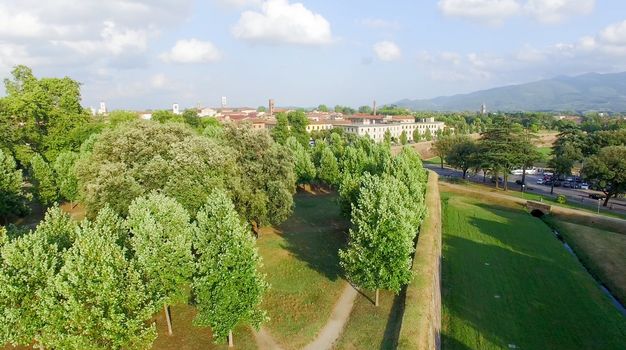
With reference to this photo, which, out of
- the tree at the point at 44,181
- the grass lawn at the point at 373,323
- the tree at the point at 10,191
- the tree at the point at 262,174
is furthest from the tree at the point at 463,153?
the tree at the point at 10,191

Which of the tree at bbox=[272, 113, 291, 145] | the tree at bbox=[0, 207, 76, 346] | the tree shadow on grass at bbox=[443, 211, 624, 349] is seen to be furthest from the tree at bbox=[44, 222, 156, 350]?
the tree at bbox=[272, 113, 291, 145]

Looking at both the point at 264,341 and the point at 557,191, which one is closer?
the point at 264,341

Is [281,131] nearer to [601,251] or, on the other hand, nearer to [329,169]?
[329,169]

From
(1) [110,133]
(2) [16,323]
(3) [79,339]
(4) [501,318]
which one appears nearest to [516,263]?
(4) [501,318]

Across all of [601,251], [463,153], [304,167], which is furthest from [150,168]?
[463,153]

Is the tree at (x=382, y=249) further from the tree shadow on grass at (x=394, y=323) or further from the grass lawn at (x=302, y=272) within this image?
the grass lawn at (x=302, y=272)

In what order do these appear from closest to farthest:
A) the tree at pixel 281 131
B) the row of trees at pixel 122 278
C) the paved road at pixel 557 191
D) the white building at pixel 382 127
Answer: the row of trees at pixel 122 278 < the paved road at pixel 557 191 < the tree at pixel 281 131 < the white building at pixel 382 127

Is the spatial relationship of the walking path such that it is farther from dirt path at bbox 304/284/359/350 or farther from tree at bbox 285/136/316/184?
tree at bbox 285/136/316/184
